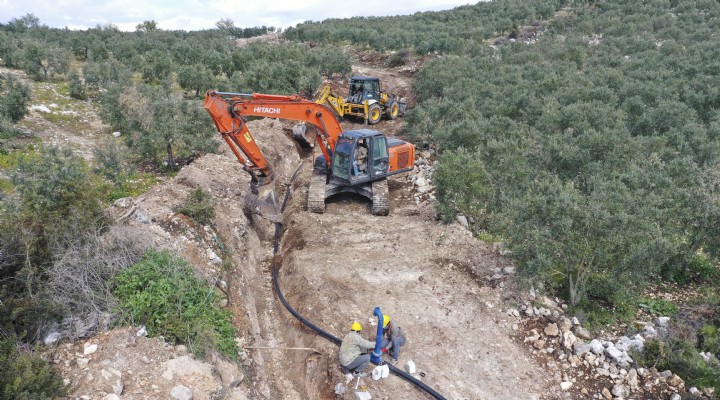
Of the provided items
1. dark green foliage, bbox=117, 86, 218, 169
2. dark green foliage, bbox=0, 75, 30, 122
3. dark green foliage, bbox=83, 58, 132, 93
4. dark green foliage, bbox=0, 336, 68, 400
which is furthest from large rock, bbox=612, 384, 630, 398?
dark green foliage, bbox=83, 58, 132, 93

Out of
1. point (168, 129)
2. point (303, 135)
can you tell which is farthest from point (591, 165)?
point (168, 129)

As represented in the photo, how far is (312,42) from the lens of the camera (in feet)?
226

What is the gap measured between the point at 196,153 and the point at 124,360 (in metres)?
12.7

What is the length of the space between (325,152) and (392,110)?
42.7 ft

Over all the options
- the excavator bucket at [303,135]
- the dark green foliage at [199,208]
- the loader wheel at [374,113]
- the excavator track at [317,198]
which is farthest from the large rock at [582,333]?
the loader wheel at [374,113]

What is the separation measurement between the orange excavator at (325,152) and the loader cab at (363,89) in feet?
31.9

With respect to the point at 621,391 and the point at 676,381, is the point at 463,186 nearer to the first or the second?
the point at 621,391

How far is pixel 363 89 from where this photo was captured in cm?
2603

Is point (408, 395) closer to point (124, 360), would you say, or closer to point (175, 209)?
point (124, 360)

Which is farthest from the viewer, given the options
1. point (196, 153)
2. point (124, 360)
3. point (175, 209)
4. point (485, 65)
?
point (485, 65)

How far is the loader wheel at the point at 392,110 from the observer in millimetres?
27391

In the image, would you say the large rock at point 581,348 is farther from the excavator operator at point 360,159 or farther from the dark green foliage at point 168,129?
the dark green foliage at point 168,129

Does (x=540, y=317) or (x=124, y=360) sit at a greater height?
(x=124, y=360)

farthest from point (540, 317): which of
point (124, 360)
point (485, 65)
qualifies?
point (485, 65)
